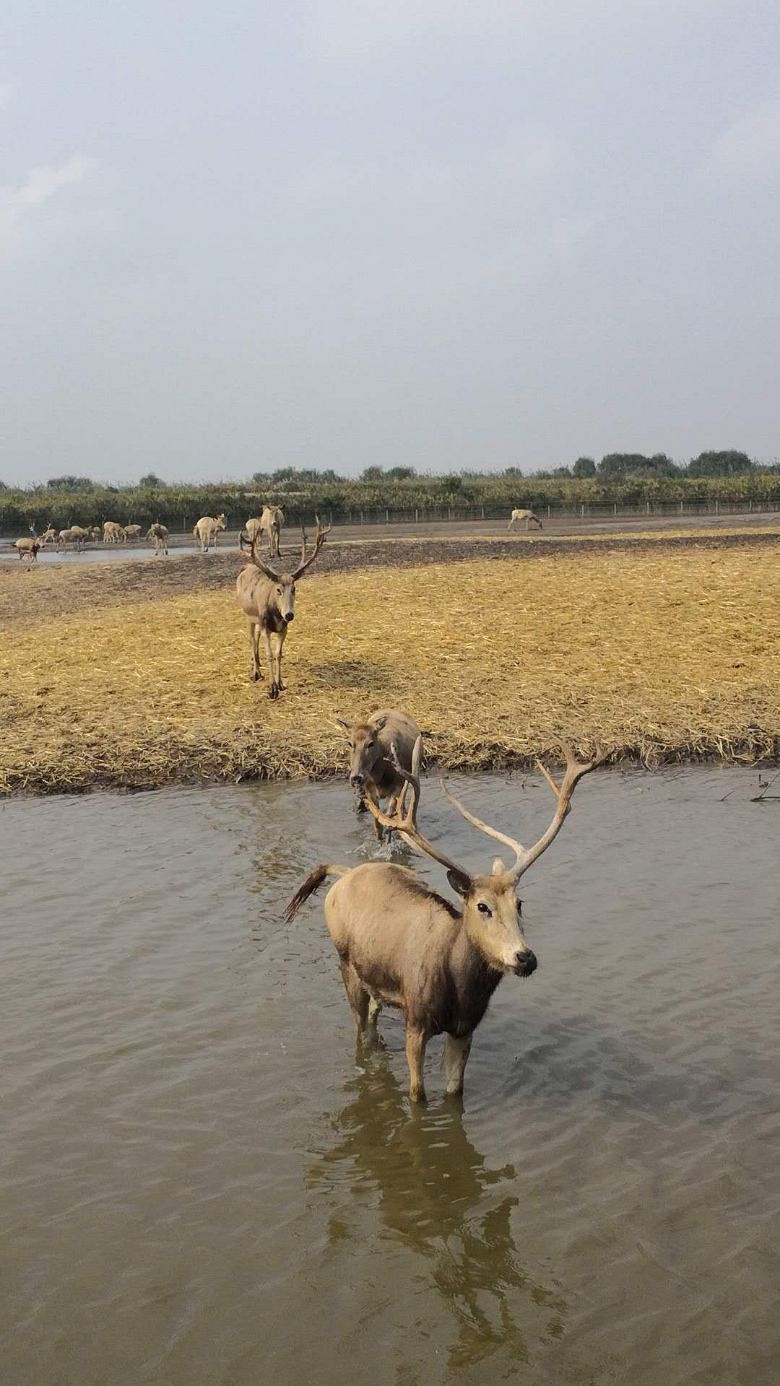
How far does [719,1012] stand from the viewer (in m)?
8.36

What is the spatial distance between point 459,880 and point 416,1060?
111 centimetres

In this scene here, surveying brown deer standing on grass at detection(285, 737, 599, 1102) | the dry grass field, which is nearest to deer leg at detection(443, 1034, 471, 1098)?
brown deer standing on grass at detection(285, 737, 599, 1102)

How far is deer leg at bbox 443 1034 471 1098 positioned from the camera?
7445mm

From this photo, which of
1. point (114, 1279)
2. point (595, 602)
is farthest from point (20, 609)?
point (114, 1279)

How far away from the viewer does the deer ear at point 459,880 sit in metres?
7.16

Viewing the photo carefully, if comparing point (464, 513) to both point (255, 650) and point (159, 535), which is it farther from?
point (255, 650)

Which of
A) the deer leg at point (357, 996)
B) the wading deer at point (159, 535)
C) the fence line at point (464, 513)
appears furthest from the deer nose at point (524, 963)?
the fence line at point (464, 513)

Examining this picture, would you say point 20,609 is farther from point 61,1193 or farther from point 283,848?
point 61,1193

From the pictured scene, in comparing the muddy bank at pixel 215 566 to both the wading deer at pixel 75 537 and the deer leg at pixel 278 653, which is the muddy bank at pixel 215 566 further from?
the wading deer at pixel 75 537

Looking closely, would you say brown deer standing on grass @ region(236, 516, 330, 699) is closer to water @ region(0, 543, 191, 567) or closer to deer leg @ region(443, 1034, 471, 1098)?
deer leg @ region(443, 1034, 471, 1098)

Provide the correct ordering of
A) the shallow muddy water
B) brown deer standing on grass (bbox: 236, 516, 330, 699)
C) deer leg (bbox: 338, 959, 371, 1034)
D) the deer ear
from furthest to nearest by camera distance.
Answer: brown deer standing on grass (bbox: 236, 516, 330, 699)
deer leg (bbox: 338, 959, 371, 1034)
the deer ear
the shallow muddy water

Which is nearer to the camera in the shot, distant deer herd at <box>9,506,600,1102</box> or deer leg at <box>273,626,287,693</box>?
distant deer herd at <box>9,506,600,1102</box>

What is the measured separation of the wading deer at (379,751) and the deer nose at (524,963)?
540 centimetres

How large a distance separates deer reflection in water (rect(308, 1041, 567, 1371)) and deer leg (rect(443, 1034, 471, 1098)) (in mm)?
96
